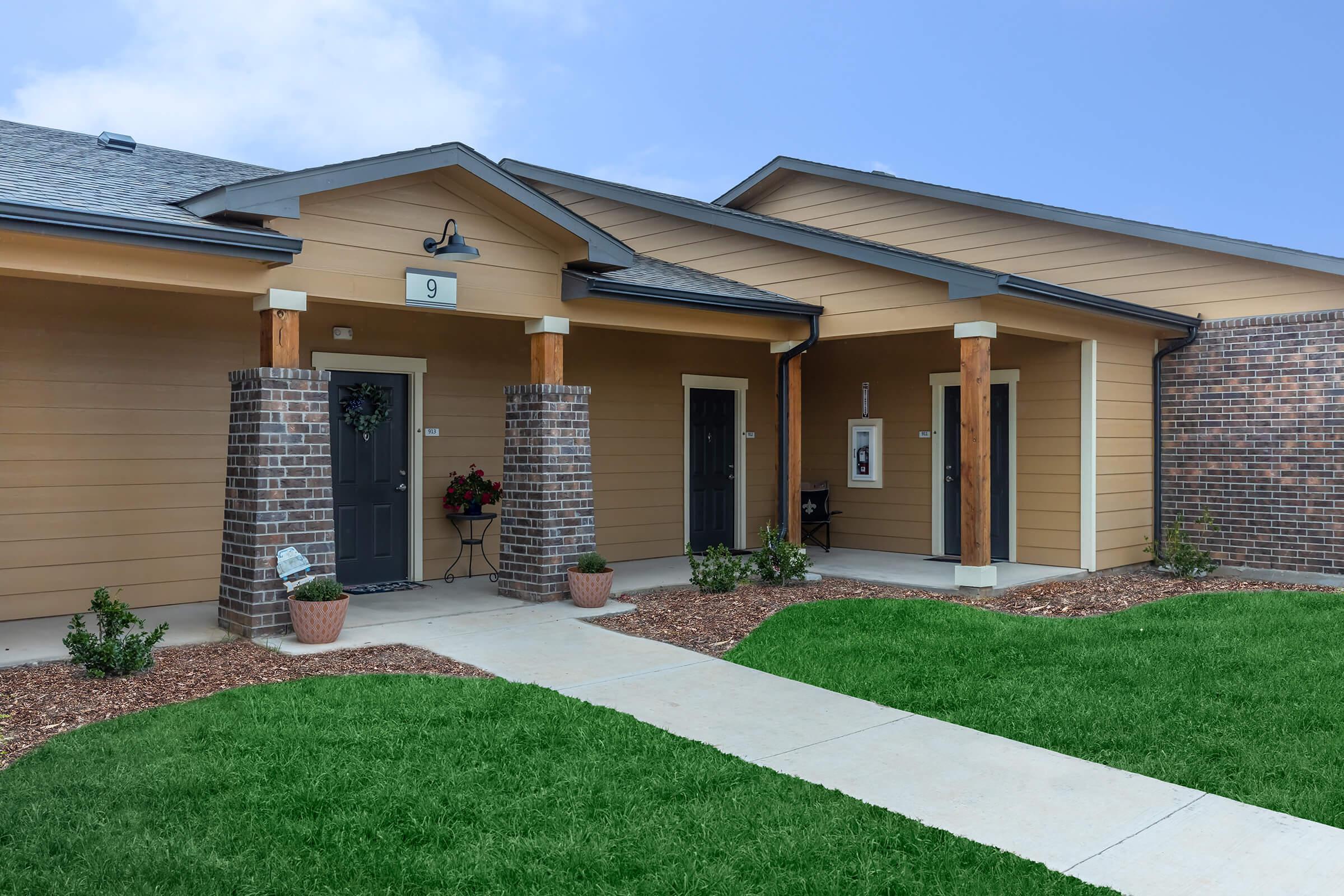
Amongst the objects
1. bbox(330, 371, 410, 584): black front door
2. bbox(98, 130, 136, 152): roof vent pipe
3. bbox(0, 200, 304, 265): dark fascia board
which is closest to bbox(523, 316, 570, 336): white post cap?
bbox(330, 371, 410, 584): black front door

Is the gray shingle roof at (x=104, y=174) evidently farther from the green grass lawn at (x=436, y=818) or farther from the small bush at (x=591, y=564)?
the small bush at (x=591, y=564)

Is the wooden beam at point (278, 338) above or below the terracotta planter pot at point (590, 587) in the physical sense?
above

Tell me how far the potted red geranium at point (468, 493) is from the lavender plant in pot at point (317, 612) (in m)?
2.80

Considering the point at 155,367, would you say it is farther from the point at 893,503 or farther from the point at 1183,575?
the point at 1183,575

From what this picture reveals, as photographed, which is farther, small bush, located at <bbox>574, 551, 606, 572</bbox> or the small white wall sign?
small bush, located at <bbox>574, 551, 606, 572</bbox>

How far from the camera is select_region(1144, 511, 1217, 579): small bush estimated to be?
10.7m

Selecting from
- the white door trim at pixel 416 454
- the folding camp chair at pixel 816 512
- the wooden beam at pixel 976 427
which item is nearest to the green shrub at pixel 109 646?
the white door trim at pixel 416 454

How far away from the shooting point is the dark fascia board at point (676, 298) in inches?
361

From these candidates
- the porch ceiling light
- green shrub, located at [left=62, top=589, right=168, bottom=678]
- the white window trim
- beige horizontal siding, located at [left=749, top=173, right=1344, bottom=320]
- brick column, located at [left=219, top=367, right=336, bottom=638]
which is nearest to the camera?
green shrub, located at [left=62, top=589, right=168, bottom=678]

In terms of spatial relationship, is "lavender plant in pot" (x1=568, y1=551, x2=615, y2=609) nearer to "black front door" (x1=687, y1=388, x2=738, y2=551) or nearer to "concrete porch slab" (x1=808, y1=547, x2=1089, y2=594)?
"concrete porch slab" (x1=808, y1=547, x2=1089, y2=594)

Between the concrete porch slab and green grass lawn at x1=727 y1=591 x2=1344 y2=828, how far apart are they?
144 centimetres

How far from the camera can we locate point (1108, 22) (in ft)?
151

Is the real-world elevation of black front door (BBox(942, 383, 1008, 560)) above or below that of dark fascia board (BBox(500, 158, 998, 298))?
below

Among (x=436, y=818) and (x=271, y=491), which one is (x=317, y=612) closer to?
(x=271, y=491)
